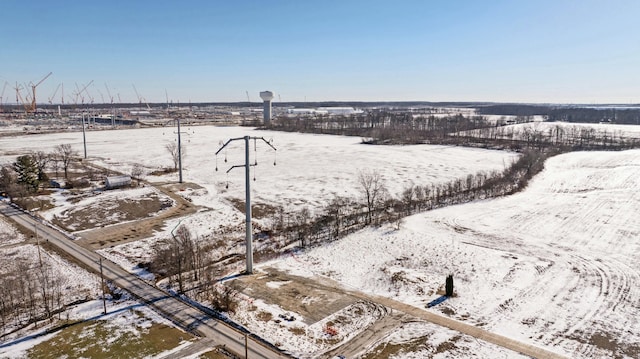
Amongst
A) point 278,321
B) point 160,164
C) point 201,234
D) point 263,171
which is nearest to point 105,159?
point 160,164

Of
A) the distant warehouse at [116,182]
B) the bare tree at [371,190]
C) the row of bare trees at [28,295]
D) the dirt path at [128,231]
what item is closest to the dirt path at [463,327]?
the bare tree at [371,190]

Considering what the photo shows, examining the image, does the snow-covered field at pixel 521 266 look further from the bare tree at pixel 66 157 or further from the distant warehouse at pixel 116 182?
the bare tree at pixel 66 157

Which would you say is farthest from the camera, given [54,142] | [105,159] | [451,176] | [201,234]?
[54,142]

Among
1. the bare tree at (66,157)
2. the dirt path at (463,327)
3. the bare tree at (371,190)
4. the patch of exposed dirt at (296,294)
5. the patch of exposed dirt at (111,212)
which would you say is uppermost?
the bare tree at (66,157)

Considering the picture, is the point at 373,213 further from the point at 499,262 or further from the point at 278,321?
the point at 278,321

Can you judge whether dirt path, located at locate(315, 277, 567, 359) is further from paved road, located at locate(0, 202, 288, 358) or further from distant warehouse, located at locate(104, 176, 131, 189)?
distant warehouse, located at locate(104, 176, 131, 189)

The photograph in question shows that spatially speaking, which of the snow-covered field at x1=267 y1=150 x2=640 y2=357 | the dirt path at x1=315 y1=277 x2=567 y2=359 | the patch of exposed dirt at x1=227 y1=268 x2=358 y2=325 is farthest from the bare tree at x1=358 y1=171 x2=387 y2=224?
the dirt path at x1=315 y1=277 x2=567 y2=359
